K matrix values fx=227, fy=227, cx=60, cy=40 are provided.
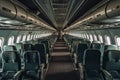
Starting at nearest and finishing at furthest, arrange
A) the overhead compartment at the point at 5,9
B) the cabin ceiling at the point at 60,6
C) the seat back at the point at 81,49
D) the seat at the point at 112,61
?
the overhead compartment at the point at 5,9 < the cabin ceiling at the point at 60,6 < the seat at the point at 112,61 < the seat back at the point at 81,49

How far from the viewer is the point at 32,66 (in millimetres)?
9352

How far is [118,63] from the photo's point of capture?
9.30 meters

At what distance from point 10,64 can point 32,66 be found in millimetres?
975

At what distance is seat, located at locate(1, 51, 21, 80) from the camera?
8.68 meters

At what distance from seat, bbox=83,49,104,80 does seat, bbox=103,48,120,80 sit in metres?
0.31

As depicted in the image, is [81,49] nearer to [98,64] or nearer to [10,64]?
[98,64]

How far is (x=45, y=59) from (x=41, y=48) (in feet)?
2.12

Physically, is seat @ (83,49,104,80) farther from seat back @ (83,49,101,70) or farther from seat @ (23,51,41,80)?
seat @ (23,51,41,80)

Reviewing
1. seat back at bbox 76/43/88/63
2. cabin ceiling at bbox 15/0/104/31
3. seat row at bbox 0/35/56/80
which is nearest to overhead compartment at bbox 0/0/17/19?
cabin ceiling at bbox 15/0/104/31

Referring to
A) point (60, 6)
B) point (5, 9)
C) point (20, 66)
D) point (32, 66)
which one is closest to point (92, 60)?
point (32, 66)

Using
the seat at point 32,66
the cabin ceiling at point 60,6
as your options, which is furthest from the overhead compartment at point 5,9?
the seat at point 32,66

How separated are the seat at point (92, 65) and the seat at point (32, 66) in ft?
6.35

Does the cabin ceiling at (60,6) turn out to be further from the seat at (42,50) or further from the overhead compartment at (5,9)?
the overhead compartment at (5,9)

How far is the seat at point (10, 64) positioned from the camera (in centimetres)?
868
